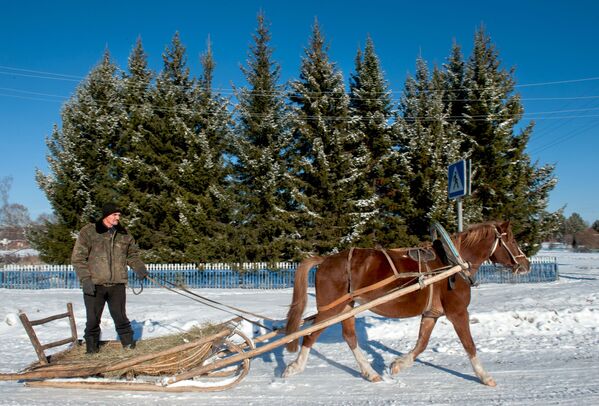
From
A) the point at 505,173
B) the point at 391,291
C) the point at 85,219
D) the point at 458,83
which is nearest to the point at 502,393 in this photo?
the point at 391,291

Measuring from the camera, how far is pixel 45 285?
16.5 metres

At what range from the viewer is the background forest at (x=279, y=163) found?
17703mm

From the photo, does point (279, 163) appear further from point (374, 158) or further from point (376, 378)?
point (376, 378)

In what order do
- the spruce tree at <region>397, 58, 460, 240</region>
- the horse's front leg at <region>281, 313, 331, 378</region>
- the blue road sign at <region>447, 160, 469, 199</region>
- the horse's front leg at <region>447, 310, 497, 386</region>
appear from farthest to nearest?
1. the spruce tree at <region>397, 58, 460, 240</region>
2. the blue road sign at <region>447, 160, 469, 199</region>
3. the horse's front leg at <region>281, 313, 331, 378</region>
4. the horse's front leg at <region>447, 310, 497, 386</region>

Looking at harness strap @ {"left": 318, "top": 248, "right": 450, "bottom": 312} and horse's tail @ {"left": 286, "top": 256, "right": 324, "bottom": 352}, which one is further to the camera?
horse's tail @ {"left": 286, "top": 256, "right": 324, "bottom": 352}

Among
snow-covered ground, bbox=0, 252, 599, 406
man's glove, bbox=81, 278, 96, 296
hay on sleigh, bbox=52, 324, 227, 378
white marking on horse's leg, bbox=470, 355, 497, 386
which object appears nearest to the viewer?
snow-covered ground, bbox=0, 252, 599, 406

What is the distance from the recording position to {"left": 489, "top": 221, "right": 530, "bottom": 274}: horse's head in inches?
221

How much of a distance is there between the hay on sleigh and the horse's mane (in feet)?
10.7

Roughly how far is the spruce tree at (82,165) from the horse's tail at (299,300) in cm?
1538

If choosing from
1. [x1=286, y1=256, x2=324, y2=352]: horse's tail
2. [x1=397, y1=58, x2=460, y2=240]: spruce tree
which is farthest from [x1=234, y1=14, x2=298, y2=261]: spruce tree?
[x1=286, y1=256, x2=324, y2=352]: horse's tail

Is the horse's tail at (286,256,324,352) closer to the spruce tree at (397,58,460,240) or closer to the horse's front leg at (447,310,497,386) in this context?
the horse's front leg at (447,310,497,386)

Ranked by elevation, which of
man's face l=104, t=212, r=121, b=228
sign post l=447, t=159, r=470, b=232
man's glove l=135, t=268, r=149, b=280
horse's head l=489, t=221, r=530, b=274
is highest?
sign post l=447, t=159, r=470, b=232

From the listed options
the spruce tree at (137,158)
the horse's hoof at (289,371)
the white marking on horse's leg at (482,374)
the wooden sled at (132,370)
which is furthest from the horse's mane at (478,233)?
the spruce tree at (137,158)

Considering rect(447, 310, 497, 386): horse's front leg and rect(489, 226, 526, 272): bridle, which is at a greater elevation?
rect(489, 226, 526, 272): bridle
